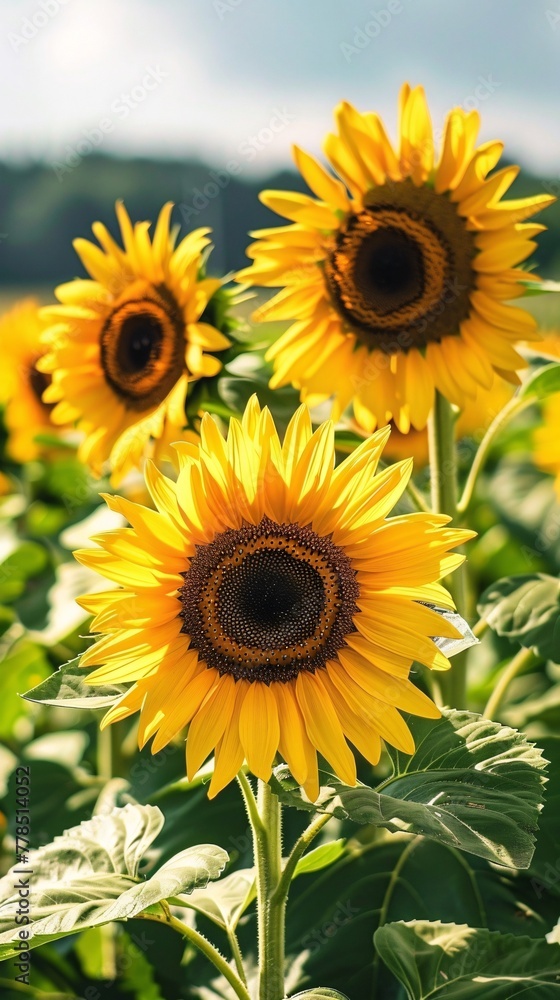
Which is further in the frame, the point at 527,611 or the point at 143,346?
the point at 143,346

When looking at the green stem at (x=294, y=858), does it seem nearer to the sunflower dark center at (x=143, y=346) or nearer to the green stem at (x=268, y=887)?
the green stem at (x=268, y=887)

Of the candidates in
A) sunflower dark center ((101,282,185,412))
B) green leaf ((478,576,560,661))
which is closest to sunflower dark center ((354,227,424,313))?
sunflower dark center ((101,282,185,412))

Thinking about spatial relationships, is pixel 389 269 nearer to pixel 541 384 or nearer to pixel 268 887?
pixel 541 384

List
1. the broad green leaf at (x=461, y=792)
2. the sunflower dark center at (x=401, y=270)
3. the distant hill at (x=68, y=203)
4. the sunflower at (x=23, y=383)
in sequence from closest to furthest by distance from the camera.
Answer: the broad green leaf at (x=461, y=792) < the sunflower dark center at (x=401, y=270) < the sunflower at (x=23, y=383) < the distant hill at (x=68, y=203)

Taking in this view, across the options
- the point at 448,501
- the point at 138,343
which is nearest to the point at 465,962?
the point at 448,501

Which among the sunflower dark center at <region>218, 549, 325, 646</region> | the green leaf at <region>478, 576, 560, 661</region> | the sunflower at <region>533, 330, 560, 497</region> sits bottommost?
the green leaf at <region>478, 576, 560, 661</region>

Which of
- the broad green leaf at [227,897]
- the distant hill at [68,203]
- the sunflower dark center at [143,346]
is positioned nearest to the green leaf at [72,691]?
the broad green leaf at [227,897]

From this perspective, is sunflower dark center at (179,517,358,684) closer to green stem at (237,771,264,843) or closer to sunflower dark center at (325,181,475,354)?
green stem at (237,771,264,843)

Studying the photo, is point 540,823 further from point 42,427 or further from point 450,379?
point 42,427
